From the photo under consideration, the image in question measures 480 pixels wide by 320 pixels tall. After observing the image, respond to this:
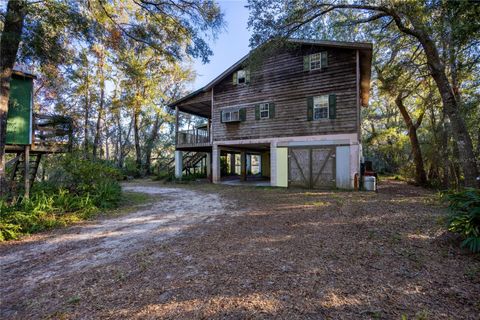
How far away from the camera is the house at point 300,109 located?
11125 millimetres

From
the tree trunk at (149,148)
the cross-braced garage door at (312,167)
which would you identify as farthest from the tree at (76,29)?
the tree trunk at (149,148)

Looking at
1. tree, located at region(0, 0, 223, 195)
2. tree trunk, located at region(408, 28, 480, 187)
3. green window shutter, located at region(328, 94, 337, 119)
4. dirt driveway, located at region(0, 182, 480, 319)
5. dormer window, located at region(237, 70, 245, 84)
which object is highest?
dormer window, located at region(237, 70, 245, 84)

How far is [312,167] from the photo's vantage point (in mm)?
11977

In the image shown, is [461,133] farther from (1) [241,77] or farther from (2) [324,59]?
(1) [241,77]

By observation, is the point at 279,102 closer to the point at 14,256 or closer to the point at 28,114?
the point at 28,114

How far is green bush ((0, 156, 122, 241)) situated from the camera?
17.7ft

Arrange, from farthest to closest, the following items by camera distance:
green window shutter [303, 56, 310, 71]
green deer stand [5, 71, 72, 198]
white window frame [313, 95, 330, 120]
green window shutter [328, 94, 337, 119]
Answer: green window shutter [303, 56, 310, 71]
white window frame [313, 95, 330, 120]
green window shutter [328, 94, 337, 119]
green deer stand [5, 71, 72, 198]

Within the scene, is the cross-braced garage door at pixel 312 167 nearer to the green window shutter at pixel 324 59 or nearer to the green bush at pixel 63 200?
the green window shutter at pixel 324 59

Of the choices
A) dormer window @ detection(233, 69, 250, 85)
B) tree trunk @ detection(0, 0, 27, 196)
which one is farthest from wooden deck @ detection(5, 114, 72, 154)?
dormer window @ detection(233, 69, 250, 85)

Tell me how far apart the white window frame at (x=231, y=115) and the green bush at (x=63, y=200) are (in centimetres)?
735

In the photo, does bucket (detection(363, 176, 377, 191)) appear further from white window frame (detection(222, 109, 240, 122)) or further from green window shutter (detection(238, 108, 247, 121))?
white window frame (detection(222, 109, 240, 122))

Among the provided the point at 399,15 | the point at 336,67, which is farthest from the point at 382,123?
the point at 399,15

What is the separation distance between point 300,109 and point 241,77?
4536 mm

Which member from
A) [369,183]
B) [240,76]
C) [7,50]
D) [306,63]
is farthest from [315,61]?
[7,50]
